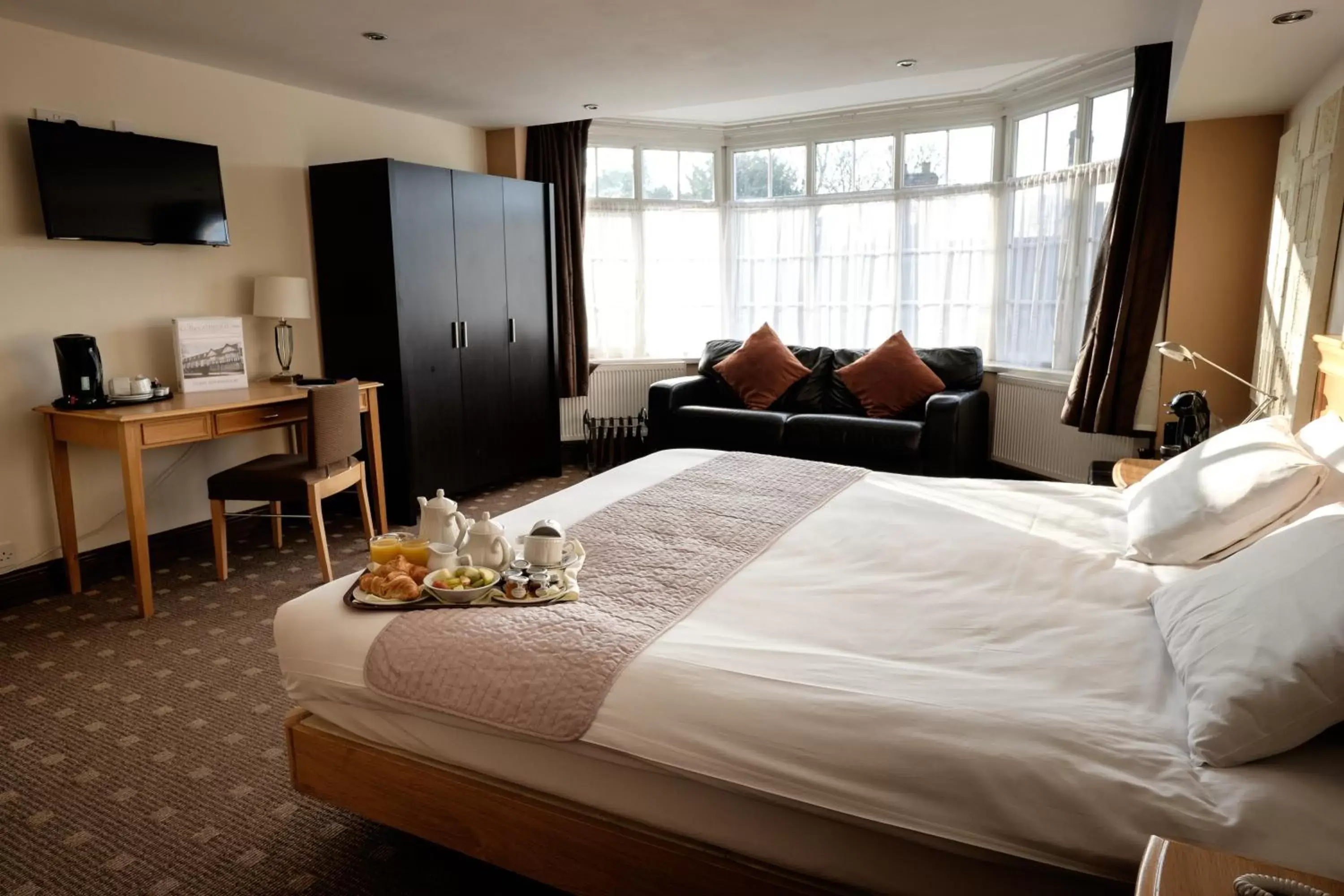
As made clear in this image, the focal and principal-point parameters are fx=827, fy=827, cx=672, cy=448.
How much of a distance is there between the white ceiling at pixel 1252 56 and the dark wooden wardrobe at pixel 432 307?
11.5 ft

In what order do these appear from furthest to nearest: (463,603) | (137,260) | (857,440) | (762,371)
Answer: (762,371) < (857,440) < (137,260) < (463,603)

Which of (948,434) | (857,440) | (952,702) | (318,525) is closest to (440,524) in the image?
(952,702)

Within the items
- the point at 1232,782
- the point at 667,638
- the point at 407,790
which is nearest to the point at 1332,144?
the point at 1232,782

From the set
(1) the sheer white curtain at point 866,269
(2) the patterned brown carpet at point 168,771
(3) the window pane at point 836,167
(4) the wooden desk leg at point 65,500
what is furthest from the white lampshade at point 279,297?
(3) the window pane at point 836,167

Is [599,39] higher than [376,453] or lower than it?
higher

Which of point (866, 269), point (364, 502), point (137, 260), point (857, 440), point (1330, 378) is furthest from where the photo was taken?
point (866, 269)

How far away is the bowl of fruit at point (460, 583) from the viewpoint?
5.96 feet

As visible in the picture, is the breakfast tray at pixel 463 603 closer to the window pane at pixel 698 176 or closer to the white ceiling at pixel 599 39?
the white ceiling at pixel 599 39

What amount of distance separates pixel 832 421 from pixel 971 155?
209cm

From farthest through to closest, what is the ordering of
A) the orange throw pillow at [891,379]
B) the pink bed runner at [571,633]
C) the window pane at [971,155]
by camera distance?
the window pane at [971,155] → the orange throw pillow at [891,379] → the pink bed runner at [571,633]

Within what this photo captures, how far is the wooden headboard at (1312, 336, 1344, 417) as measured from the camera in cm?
239

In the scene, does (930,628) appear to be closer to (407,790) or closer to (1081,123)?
(407,790)

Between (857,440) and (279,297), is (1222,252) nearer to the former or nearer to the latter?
(857,440)

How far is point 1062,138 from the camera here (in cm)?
491
